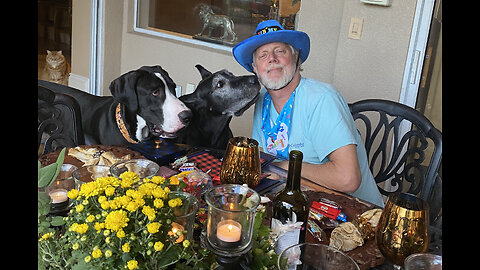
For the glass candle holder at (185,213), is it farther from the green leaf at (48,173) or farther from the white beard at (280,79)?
the white beard at (280,79)

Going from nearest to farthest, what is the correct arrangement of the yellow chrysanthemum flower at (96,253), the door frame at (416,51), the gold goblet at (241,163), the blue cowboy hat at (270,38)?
the yellow chrysanthemum flower at (96,253), the gold goblet at (241,163), the blue cowboy hat at (270,38), the door frame at (416,51)

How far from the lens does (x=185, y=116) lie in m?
1.89

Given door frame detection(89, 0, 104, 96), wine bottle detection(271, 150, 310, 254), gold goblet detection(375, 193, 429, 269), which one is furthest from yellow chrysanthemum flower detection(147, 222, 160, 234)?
door frame detection(89, 0, 104, 96)

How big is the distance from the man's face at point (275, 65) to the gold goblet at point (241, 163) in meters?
0.60

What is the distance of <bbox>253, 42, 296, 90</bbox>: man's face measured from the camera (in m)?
1.83

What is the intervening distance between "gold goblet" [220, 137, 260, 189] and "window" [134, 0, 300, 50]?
209 cm

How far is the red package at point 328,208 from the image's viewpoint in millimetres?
1210

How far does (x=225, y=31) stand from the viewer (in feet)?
11.5

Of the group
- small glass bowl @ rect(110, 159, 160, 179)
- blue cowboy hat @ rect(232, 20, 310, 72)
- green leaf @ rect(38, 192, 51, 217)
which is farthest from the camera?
blue cowboy hat @ rect(232, 20, 310, 72)

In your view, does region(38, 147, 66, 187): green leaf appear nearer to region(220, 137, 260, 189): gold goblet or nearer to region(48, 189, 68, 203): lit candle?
region(48, 189, 68, 203): lit candle

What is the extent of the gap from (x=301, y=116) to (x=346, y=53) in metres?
1.10

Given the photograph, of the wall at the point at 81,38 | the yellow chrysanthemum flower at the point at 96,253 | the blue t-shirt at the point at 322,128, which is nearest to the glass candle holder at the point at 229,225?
the yellow chrysanthemum flower at the point at 96,253
